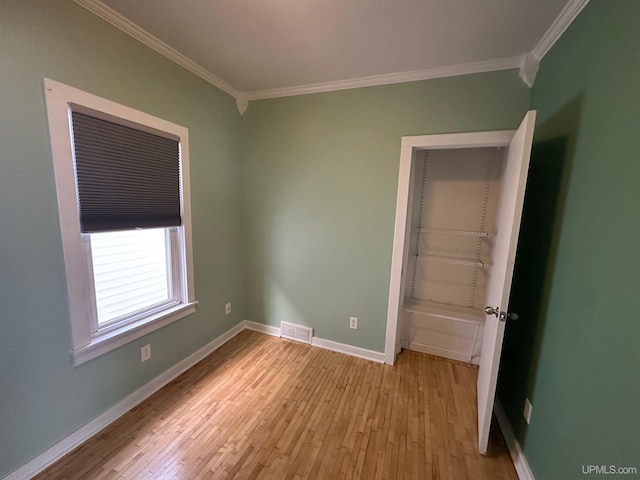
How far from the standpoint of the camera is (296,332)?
2777 millimetres

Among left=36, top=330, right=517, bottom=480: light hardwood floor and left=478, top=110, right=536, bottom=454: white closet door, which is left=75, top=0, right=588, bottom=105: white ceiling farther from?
left=36, top=330, right=517, bottom=480: light hardwood floor

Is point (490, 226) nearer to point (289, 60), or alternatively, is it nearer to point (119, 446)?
point (289, 60)

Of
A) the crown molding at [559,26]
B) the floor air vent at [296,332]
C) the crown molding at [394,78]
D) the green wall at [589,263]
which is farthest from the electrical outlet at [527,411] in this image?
the crown molding at [394,78]

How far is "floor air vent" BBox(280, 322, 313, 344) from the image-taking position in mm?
2729

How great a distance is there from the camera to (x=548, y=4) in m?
1.31

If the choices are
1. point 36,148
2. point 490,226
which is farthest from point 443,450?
point 36,148

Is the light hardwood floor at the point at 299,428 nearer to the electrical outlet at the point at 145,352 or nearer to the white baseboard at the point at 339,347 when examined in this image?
the white baseboard at the point at 339,347

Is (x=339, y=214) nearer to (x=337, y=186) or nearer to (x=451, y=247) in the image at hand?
(x=337, y=186)

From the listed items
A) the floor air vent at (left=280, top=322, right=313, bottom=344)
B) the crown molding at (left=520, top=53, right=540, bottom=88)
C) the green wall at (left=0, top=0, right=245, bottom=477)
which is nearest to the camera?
the green wall at (left=0, top=0, right=245, bottom=477)

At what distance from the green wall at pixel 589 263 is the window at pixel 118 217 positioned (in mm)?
2493

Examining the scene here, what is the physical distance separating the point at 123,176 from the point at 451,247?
288 cm

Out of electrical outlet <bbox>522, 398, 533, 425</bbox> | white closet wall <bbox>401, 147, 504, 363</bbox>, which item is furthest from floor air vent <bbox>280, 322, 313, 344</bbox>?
electrical outlet <bbox>522, 398, 533, 425</bbox>

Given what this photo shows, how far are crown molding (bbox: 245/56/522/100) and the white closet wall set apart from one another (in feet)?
2.37

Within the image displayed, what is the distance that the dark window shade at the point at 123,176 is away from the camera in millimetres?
1475
